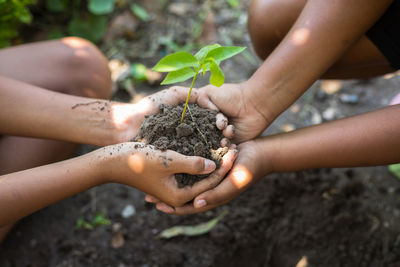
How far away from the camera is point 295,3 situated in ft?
5.38

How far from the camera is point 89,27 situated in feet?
8.65

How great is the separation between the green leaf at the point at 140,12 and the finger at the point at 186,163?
1.82 meters

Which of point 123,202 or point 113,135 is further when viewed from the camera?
point 123,202

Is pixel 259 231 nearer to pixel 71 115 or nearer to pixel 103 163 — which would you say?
pixel 103 163

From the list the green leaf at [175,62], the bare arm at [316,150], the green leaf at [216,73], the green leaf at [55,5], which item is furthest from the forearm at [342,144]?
the green leaf at [55,5]

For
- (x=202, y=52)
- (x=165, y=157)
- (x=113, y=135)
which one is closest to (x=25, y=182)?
(x=113, y=135)

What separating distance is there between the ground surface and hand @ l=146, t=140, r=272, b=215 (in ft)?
1.18

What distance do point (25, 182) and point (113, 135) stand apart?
0.43 metres


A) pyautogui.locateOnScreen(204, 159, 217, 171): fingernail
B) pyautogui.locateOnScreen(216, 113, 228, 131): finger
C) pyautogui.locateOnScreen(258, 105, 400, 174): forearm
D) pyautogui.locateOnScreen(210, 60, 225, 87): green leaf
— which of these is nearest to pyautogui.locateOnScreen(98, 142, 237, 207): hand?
pyautogui.locateOnScreen(204, 159, 217, 171): fingernail

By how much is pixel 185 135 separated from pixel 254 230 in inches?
27.4

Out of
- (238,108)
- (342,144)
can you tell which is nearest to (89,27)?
(238,108)

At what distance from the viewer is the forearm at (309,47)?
142 cm

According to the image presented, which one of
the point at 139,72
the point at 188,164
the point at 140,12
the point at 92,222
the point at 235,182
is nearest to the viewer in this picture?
the point at 188,164

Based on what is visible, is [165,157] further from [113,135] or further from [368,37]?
[368,37]
